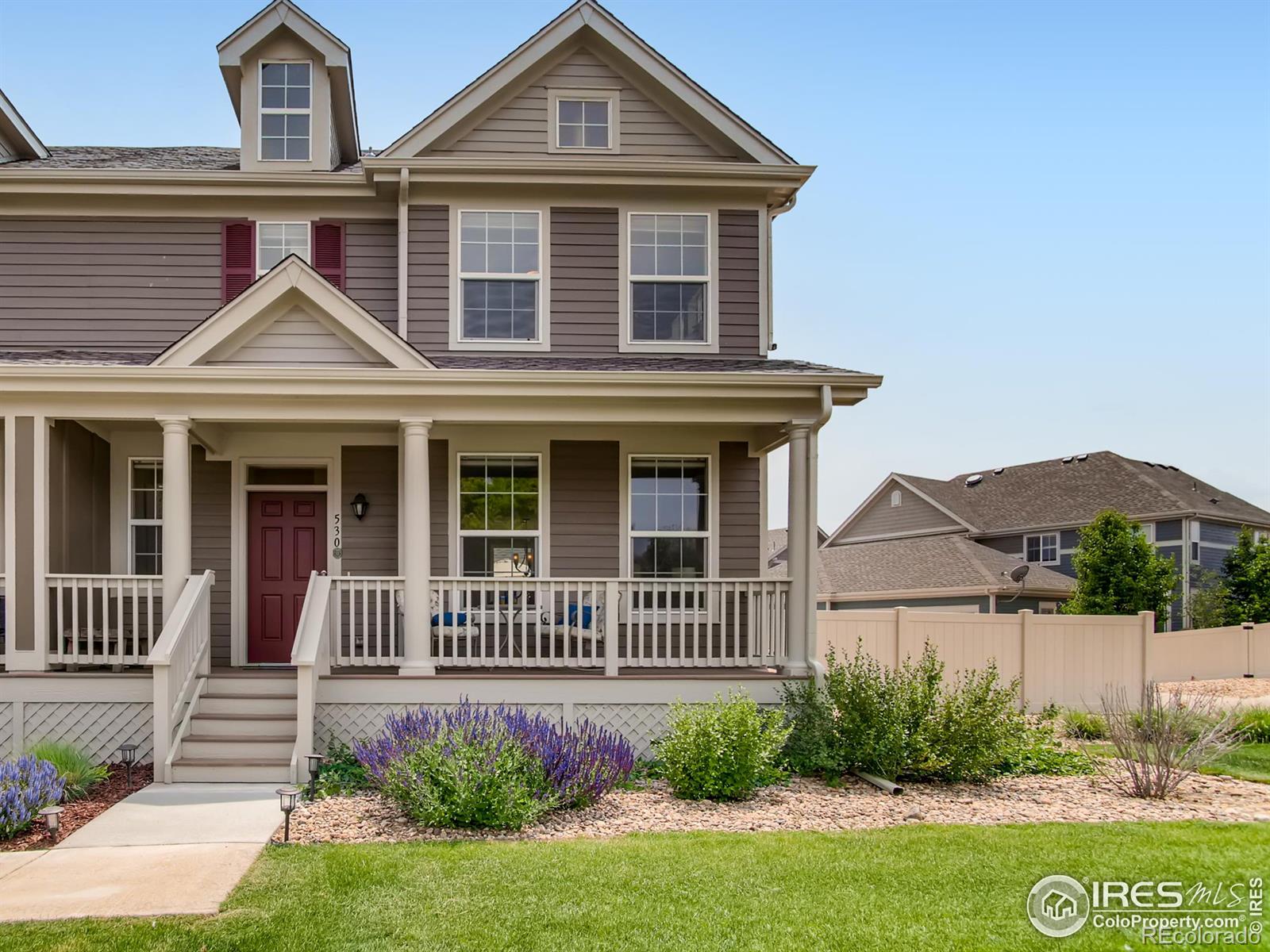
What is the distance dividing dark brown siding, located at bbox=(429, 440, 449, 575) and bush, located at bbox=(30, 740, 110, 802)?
4119 millimetres

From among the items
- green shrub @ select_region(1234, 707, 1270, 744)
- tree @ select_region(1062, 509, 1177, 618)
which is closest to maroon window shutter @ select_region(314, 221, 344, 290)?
green shrub @ select_region(1234, 707, 1270, 744)

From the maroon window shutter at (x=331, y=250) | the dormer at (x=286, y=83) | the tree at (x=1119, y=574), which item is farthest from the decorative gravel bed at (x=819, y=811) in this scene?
the tree at (x=1119, y=574)

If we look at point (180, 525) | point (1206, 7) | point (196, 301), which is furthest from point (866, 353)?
point (180, 525)

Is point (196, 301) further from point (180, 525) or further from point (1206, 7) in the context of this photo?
point (1206, 7)

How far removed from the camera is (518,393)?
9883 millimetres

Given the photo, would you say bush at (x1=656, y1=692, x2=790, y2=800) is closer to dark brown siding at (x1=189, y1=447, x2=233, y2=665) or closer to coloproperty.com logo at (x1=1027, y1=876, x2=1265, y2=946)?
coloproperty.com logo at (x1=1027, y1=876, x2=1265, y2=946)

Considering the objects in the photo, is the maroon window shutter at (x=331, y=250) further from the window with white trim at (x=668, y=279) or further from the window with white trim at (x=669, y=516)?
the window with white trim at (x=669, y=516)

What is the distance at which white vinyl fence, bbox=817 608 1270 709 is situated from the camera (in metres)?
15.1

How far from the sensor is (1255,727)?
1267cm

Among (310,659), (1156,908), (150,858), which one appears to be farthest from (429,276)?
(1156,908)

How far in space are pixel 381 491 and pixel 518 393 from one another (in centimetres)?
287

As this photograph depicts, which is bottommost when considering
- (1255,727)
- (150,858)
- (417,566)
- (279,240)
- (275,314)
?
(1255,727)

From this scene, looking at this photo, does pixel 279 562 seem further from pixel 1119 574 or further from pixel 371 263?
pixel 1119 574

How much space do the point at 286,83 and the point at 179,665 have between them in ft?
24.7
